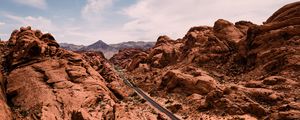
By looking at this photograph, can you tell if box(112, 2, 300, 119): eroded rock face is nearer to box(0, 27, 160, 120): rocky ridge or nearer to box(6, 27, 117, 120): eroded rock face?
box(0, 27, 160, 120): rocky ridge

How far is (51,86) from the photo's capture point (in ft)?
146

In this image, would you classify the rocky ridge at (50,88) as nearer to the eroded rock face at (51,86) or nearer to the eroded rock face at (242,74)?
the eroded rock face at (51,86)

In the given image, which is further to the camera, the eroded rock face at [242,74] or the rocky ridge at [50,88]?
the eroded rock face at [242,74]

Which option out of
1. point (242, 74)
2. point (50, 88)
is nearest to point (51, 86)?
point (50, 88)

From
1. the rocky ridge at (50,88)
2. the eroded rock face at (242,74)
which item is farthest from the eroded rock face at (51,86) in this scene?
the eroded rock face at (242,74)

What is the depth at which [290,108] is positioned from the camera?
141 feet

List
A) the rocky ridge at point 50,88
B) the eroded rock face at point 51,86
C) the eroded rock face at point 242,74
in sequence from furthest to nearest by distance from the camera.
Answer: the eroded rock face at point 242,74
the eroded rock face at point 51,86
the rocky ridge at point 50,88

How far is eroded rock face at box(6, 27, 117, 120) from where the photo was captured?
3875 centimetres

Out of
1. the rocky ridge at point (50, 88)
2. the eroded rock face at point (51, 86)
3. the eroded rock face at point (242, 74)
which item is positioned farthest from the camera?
the eroded rock face at point (242, 74)

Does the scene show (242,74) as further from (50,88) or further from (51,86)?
(50,88)

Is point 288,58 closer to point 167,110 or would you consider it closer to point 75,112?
point 167,110

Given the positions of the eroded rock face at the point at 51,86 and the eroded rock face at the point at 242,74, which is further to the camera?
the eroded rock face at the point at 242,74

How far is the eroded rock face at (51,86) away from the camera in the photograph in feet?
127

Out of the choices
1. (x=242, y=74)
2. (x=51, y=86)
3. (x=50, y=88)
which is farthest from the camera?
(x=242, y=74)
